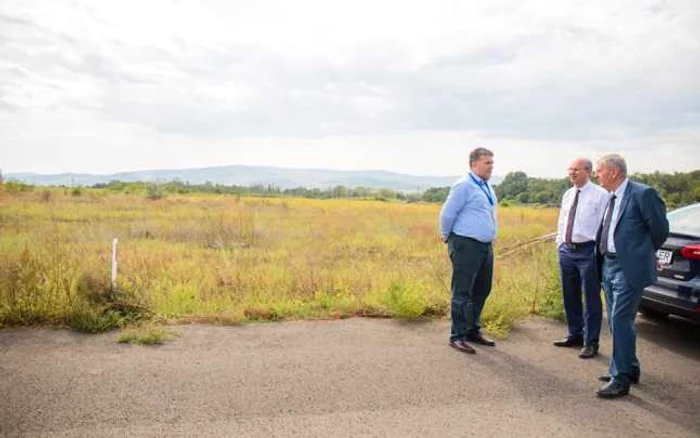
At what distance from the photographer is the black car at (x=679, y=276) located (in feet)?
16.0

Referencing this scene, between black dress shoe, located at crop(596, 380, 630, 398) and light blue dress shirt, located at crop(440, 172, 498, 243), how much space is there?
5.50 feet

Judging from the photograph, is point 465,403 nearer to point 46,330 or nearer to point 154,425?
point 154,425

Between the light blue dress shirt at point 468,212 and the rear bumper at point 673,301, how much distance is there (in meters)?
1.68

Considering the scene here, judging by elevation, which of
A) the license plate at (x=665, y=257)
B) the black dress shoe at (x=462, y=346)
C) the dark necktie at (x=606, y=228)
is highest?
the dark necktie at (x=606, y=228)

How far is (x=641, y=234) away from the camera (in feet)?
13.7

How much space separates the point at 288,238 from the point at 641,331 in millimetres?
13017

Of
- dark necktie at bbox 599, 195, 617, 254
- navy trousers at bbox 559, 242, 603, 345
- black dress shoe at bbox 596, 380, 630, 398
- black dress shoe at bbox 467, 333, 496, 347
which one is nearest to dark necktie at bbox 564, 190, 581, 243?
navy trousers at bbox 559, 242, 603, 345

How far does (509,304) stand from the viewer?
6.17 m

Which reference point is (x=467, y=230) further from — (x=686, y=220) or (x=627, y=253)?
(x=686, y=220)

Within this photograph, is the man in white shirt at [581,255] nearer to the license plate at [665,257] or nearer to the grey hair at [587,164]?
the grey hair at [587,164]

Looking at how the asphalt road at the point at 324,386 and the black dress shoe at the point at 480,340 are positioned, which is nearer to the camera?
the asphalt road at the point at 324,386

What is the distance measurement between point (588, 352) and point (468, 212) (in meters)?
1.79

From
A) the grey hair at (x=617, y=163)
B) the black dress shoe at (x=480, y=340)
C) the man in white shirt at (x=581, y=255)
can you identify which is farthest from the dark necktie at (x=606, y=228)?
the black dress shoe at (x=480, y=340)

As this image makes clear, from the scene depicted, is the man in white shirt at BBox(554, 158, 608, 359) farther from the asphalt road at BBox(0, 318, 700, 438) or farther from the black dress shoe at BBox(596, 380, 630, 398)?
the black dress shoe at BBox(596, 380, 630, 398)
